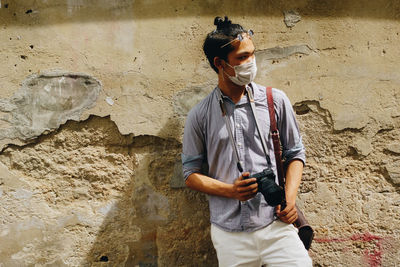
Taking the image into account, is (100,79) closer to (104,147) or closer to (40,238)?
(104,147)

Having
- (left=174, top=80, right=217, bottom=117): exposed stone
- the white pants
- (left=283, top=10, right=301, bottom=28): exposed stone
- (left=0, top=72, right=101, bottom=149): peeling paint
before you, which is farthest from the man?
(left=0, top=72, right=101, bottom=149): peeling paint

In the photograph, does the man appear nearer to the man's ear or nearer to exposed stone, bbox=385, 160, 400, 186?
the man's ear

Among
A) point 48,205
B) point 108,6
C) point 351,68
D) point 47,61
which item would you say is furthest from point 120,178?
point 351,68

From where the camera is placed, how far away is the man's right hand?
1838 mm

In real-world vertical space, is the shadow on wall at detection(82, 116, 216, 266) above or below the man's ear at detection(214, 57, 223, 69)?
below

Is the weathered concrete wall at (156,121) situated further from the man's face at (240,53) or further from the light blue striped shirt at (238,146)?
the man's face at (240,53)

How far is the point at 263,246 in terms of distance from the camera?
1917 mm

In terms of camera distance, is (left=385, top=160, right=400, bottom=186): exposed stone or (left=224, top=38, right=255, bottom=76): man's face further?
(left=385, top=160, right=400, bottom=186): exposed stone

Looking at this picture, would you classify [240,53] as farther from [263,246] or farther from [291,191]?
[263,246]

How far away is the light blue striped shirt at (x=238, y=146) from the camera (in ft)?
6.39

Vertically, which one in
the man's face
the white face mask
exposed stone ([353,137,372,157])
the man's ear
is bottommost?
exposed stone ([353,137,372,157])

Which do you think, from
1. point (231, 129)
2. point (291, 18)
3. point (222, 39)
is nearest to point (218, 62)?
point (222, 39)

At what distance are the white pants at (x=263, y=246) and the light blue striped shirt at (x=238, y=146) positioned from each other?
0.04 metres

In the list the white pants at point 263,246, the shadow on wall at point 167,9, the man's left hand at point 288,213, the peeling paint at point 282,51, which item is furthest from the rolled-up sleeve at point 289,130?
the shadow on wall at point 167,9
